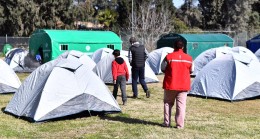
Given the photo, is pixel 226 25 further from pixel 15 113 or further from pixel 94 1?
pixel 15 113

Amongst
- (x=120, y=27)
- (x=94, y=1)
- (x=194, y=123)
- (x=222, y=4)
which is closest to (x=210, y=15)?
(x=222, y=4)

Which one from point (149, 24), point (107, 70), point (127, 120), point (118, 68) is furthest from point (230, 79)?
point (149, 24)

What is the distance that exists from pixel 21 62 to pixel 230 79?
44.4 ft

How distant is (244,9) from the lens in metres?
49.8

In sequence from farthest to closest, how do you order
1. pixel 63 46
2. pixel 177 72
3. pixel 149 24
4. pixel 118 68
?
pixel 149 24 < pixel 63 46 < pixel 118 68 < pixel 177 72

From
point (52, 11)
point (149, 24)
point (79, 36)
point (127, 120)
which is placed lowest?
point (127, 120)

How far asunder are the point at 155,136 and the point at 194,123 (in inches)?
55.9

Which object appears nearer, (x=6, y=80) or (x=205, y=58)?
(x=6, y=80)

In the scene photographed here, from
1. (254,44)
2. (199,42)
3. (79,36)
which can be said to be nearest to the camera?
(79,36)

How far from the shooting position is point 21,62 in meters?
21.6

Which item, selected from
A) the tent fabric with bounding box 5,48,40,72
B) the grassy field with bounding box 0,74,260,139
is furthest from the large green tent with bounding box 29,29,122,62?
the grassy field with bounding box 0,74,260,139

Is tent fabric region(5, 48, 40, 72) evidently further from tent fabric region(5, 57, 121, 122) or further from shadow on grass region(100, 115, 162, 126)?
shadow on grass region(100, 115, 162, 126)

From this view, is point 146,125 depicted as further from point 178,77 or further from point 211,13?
point 211,13

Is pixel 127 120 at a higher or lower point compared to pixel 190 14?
lower
